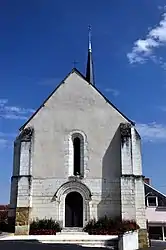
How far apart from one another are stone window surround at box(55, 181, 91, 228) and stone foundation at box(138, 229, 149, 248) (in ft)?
11.3

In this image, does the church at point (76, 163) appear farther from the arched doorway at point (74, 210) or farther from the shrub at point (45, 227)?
the shrub at point (45, 227)

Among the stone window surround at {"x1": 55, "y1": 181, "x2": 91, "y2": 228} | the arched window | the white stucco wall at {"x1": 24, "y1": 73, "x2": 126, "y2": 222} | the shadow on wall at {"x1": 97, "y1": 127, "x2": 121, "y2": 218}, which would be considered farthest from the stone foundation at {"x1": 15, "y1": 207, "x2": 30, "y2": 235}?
the shadow on wall at {"x1": 97, "y1": 127, "x2": 121, "y2": 218}

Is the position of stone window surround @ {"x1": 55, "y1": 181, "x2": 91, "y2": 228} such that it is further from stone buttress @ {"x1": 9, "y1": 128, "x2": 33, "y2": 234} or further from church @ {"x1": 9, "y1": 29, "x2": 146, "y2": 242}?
stone buttress @ {"x1": 9, "y1": 128, "x2": 33, "y2": 234}

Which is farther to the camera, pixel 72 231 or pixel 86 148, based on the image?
pixel 86 148

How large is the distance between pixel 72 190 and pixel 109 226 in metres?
3.41

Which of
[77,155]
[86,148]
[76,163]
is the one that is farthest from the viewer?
[77,155]

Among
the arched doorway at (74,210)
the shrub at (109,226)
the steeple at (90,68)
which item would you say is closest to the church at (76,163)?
the arched doorway at (74,210)

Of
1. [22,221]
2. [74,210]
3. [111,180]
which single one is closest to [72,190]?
[74,210]

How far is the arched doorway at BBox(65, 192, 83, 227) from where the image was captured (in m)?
22.0

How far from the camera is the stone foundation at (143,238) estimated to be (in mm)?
19578

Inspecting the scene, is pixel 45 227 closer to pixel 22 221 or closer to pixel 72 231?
pixel 22 221

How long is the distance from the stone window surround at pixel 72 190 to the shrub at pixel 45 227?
1.75ft

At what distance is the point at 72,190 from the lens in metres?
22.4

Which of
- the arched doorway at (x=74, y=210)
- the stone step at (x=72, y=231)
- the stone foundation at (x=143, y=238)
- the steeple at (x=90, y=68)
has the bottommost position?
the stone foundation at (x=143, y=238)
